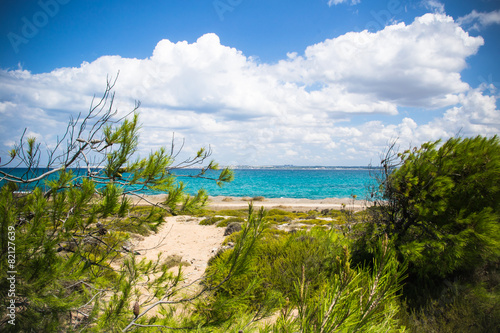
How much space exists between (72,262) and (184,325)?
1098 mm

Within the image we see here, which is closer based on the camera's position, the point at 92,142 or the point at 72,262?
the point at 72,262

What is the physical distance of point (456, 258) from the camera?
4059mm

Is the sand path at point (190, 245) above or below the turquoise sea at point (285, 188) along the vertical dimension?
above

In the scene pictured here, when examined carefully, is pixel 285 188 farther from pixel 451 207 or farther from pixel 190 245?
pixel 451 207

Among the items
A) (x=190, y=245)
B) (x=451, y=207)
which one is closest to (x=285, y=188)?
(x=190, y=245)

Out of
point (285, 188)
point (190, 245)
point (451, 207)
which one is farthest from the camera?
point (285, 188)

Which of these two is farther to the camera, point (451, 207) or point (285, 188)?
point (285, 188)

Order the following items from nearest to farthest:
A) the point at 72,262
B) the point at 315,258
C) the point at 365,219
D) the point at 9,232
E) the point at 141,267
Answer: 1. the point at 9,232
2. the point at 72,262
3. the point at 141,267
4. the point at 315,258
5. the point at 365,219

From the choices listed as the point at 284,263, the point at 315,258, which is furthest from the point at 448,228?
the point at 284,263

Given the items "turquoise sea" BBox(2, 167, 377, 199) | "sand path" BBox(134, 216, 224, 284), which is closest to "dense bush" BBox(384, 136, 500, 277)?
"sand path" BBox(134, 216, 224, 284)

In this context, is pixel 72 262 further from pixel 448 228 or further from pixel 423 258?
pixel 448 228

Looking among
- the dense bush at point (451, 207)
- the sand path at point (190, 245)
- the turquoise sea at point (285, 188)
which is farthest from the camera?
the turquoise sea at point (285, 188)

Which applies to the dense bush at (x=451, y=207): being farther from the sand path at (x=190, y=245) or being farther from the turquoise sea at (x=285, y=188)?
the turquoise sea at (x=285, y=188)

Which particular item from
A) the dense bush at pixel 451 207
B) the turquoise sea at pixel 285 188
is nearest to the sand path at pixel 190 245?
the turquoise sea at pixel 285 188
